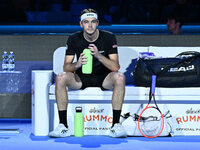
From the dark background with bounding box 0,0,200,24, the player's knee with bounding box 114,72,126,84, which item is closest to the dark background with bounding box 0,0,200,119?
the dark background with bounding box 0,0,200,24

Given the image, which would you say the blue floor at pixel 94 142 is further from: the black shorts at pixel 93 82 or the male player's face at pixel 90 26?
the male player's face at pixel 90 26

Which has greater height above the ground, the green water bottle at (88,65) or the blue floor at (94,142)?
the green water bottle at (88,65)

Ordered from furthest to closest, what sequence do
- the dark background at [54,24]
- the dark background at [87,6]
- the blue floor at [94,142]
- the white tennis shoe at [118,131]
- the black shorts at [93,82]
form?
the dark background at [87,6], the dark background at [54,24], the black shorts at [93,82], the white tennis shoe at [118,131], the blue floor at [94,142]

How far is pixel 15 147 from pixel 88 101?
910 mm

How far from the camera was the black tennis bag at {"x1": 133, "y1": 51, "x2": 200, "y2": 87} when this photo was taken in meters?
4.29

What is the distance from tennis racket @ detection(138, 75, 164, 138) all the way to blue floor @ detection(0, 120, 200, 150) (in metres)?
0.08

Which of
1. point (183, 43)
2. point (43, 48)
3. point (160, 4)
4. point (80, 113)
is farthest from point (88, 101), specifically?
point (160, 4)

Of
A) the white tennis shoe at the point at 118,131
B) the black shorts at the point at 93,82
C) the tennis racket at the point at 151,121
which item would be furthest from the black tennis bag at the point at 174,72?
the white tennis shoe at the point at 118,131

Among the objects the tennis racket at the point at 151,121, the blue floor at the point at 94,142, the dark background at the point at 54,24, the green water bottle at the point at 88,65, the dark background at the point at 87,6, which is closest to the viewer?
the blue floor at the point at 94,142

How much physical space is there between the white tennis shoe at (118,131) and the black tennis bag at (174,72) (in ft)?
1.58

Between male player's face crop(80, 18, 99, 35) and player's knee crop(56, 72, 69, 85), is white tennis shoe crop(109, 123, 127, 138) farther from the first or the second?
male player's face crop(80, 18, 99, 35)

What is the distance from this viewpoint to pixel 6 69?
5113 mm

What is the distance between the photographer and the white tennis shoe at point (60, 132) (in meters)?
4.12

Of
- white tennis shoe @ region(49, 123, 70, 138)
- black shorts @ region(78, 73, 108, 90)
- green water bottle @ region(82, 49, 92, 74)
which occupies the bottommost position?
white tennis shoe @ region(49, 123, 70, 138)
